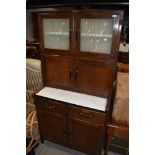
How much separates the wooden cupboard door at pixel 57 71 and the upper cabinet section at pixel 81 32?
0.09 metres

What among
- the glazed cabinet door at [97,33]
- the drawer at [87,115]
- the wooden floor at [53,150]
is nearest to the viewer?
the glazed cabinet door at [97,33]

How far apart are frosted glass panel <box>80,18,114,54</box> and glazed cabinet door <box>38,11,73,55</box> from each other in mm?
153

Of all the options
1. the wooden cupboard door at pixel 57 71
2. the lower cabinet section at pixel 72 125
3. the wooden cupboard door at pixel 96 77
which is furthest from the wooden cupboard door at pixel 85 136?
the wooden cupboard door at pixel 57 71

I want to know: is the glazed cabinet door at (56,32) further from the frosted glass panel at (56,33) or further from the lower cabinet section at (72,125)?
the lower cabinet section at (72,125)

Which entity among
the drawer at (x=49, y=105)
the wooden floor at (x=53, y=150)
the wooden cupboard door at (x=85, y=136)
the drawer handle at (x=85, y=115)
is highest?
the drawer at (x=49, y=105)

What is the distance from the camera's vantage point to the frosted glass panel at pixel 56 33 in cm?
164

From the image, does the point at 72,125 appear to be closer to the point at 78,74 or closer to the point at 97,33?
the point at 78,74

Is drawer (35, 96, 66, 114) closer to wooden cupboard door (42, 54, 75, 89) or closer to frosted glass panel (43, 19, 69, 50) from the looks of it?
wooden cupboard door (42, 54, 75, 89)

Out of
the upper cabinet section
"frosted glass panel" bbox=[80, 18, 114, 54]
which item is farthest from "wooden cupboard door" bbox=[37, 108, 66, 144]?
"frosted glass panel" bbox=[80, 18, 114, 54]

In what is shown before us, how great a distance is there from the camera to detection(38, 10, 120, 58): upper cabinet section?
56.3 inches
